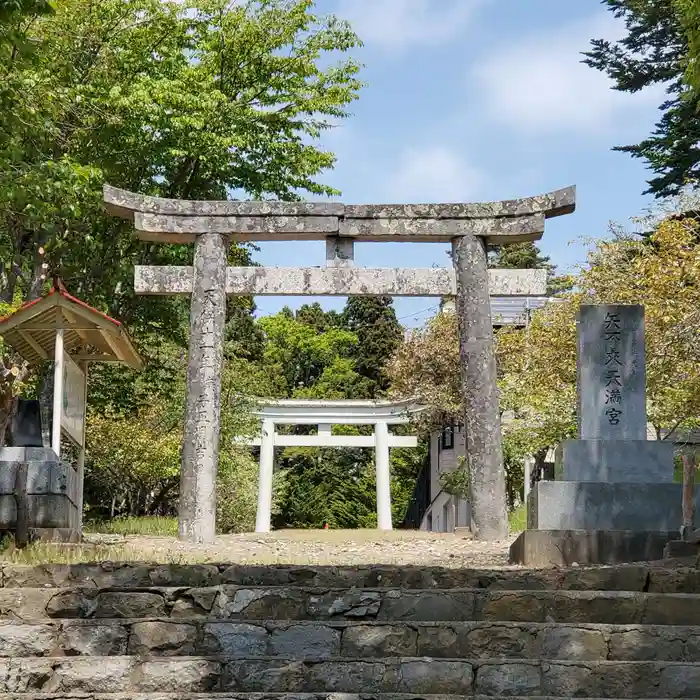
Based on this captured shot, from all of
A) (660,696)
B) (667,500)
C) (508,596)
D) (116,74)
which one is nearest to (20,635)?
(508,596)

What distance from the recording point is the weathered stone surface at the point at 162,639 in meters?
6.88

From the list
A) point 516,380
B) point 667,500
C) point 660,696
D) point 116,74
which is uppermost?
point 116,74

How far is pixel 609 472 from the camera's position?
1107cm

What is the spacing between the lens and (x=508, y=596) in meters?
7.42

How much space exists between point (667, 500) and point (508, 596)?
3.88m

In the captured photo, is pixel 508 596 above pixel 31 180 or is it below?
below

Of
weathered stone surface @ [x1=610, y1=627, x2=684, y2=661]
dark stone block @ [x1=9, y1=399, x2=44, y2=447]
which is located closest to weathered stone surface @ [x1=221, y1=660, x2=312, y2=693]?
weathered stone surface @ [x1=610, y1=627, x2=684, y2=661]

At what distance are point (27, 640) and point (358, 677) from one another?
2.05m

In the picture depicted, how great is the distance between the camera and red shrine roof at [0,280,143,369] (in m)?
13.0

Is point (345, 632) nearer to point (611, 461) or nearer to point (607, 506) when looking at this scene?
point (607, 506)

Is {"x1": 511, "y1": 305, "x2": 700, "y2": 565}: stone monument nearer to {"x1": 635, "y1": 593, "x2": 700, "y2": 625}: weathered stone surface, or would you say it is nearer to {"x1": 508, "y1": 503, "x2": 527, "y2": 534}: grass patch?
{"x1": 635, "y1": 593, "x2": 700, "y2": 625}: weathered stone surface

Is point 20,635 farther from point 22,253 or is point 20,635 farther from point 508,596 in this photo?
point 22,253

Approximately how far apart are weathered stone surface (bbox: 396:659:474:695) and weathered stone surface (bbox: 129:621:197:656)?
139cm

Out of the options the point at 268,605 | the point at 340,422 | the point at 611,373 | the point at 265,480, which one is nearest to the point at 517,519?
the point at 340,422
